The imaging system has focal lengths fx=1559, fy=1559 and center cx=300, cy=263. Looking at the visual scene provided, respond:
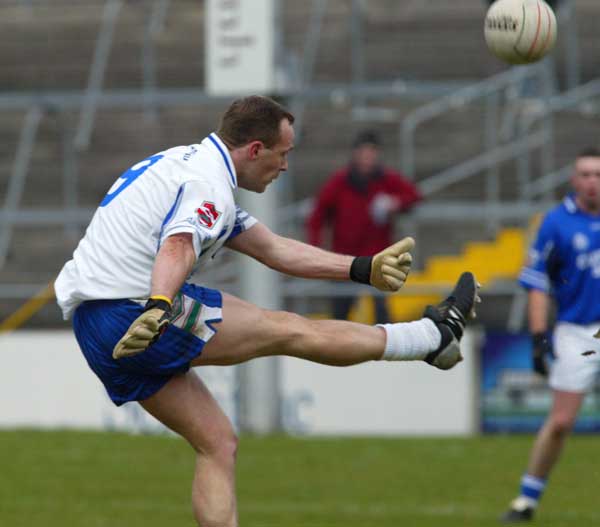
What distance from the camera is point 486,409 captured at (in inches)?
549

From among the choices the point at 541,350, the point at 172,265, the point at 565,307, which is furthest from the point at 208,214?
the point at 565,307

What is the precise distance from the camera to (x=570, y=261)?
9555 millimetres

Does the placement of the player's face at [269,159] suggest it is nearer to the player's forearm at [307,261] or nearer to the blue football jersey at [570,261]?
the player's forearm at [307,261]

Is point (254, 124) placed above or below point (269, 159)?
above

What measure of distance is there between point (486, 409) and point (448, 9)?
27.3ft

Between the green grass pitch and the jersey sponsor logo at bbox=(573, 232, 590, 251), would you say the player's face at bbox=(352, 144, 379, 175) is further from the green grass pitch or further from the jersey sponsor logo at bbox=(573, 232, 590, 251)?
the jersey sponsor logo at bbox=(573, 232, 590, 251)

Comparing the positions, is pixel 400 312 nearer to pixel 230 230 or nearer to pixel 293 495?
pixel 293 495

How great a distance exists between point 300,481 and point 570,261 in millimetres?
2753

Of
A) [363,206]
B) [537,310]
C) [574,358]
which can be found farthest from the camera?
[363,206]

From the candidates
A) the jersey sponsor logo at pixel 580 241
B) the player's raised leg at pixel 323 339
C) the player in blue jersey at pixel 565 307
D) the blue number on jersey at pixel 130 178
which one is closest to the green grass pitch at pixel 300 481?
the player in blue jersey at pixel 565 307

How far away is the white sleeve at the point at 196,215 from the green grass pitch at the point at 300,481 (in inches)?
124

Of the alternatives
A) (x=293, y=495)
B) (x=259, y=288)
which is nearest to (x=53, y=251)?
(x=259, y=288)

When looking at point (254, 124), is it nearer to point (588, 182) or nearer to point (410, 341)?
point (410, 341)

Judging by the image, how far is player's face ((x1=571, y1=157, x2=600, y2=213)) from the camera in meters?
9.30
